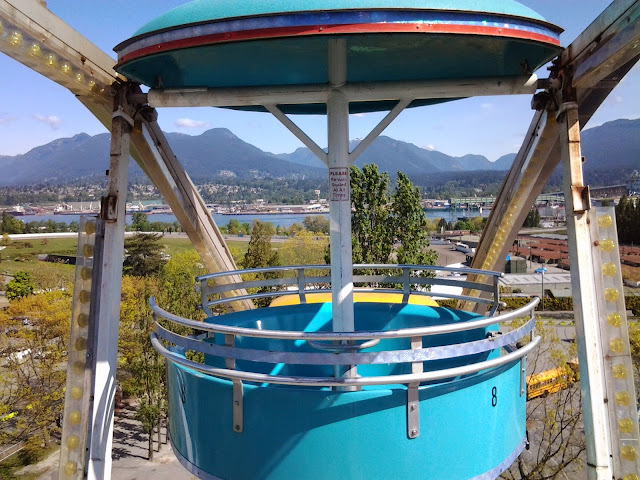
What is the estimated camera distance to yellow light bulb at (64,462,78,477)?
6.11 m

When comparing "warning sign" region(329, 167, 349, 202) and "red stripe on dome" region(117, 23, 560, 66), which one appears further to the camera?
"warning sign" region(329, 167, 349, 202)

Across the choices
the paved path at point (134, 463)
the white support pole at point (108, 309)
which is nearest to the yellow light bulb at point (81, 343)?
the white support pole at point (108, 309)

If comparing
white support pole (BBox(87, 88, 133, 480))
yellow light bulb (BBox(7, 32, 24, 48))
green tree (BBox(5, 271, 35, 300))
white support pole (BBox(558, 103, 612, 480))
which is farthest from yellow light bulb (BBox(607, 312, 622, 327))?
green tree (BBox(5, 271, 35, 300))

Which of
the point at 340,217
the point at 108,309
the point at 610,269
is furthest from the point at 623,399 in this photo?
the point at 108,309

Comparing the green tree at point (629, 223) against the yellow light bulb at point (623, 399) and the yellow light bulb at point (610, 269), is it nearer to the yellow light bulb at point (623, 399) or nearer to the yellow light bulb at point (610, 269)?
the yellow light bulb at point (610, 269)

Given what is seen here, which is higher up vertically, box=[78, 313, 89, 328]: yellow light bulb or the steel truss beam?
the steel truss beam

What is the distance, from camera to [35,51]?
555 cm

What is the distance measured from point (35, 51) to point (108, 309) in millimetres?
2820

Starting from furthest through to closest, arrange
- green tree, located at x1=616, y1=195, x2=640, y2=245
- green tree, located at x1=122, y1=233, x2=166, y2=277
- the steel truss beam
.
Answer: green tree, located at x1=616, y1=195, x2=640, y2=245, green tree, located at x1=122, y1=233, x2=166, y2=277, the steel truss beam

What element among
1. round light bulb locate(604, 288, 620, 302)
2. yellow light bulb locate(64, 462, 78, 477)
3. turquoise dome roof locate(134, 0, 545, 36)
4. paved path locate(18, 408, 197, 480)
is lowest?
paved path locate(18, 408, 197, 480)

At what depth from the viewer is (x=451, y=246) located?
4717 inches

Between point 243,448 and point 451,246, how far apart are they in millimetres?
118215

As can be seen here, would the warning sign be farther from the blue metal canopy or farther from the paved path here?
the paved path

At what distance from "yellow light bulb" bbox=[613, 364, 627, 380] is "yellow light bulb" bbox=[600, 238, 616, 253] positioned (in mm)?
1180
